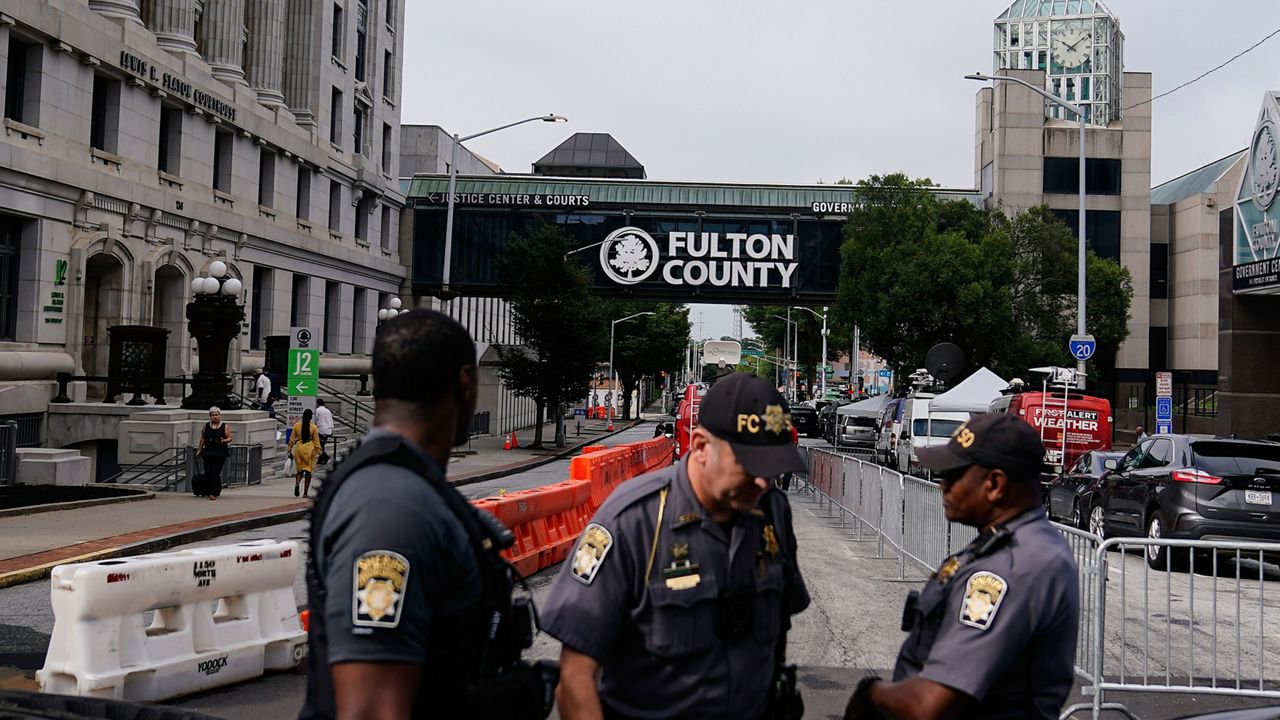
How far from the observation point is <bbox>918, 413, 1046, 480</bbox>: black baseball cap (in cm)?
356

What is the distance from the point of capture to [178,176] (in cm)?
3198

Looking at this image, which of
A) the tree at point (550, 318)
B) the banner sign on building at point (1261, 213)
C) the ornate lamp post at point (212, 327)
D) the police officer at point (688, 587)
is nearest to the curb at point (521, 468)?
the tree at point (550, 318)

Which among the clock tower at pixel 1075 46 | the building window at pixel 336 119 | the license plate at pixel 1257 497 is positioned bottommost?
the license plate at pixel 1257 497

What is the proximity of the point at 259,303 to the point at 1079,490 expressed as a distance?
2909 centimetres

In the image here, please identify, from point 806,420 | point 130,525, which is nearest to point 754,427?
point 130,525

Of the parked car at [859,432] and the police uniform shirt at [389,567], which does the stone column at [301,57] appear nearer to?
the parked car at [859,432]

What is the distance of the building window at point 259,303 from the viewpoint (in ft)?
126

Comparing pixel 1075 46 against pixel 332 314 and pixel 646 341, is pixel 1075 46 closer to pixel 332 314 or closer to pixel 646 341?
pixel 646 341

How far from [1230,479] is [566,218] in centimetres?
4231

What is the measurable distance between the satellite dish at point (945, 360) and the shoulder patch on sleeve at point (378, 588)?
112 feet

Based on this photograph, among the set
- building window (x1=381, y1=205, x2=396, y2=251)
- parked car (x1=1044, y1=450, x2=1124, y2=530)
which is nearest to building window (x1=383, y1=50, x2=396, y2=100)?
building window (x1=381, y1=205, x2=396, y2=251)

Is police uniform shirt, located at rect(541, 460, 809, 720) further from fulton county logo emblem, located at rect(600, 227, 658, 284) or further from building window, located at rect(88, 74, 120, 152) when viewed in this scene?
fulton county logo emblem, located at rect(600, 227, 658, 284)

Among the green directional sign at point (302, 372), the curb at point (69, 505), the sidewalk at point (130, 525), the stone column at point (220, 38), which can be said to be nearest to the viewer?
the sidewalk at point (130, 525)

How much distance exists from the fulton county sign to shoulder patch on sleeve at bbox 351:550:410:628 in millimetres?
50665
